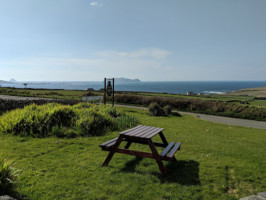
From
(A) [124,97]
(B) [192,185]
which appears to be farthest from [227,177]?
(A) [124,97]

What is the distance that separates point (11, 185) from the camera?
11.5ft

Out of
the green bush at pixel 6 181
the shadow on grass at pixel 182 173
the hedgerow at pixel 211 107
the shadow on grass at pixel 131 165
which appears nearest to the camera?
the green bush at pixel 6 181

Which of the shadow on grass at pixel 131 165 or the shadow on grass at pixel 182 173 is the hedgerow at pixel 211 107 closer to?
the shadow on grass at pixel 182 173

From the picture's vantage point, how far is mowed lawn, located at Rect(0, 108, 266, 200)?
12.6ft

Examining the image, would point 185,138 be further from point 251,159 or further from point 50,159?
point 50,159

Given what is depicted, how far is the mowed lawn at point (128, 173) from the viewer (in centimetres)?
385

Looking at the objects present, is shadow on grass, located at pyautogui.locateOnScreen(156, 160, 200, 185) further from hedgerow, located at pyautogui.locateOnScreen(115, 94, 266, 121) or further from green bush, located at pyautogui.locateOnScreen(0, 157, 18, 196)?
hedgerow, located at pyautogui.locateOnScreen(115, 94, 266, 121)

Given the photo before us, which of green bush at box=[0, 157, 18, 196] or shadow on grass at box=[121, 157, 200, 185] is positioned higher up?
green bush at box=[0, 157, 18, 196]

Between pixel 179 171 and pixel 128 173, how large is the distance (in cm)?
130

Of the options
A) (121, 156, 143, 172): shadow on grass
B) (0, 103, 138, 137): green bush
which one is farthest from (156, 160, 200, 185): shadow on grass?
(0, 103, 138, 137): green bush

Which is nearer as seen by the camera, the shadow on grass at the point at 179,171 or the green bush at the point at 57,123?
the shadow on grass at the point at 179,171

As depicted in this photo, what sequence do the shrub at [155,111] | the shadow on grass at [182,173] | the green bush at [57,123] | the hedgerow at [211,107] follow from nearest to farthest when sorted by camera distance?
the shadow on grass at [182,173]
the green bush at [57,123]
the shrub at [155,111]
the hedgerow at [211,107]

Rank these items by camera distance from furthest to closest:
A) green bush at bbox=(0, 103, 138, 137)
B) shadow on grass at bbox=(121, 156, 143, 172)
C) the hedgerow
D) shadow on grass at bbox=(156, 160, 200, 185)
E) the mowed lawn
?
1. the hedgerow
2. green bush at bbox=(0, 103, 138, 137)
3. shadow on grass at bbox=(121, 156, 143, 172)
4. shadow on grass at bbox=(156, 160, 200, 185)
5. the mowed lawn

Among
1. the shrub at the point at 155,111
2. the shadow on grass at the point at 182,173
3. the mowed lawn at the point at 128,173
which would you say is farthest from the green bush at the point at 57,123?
the shrub at the point at 155,111
